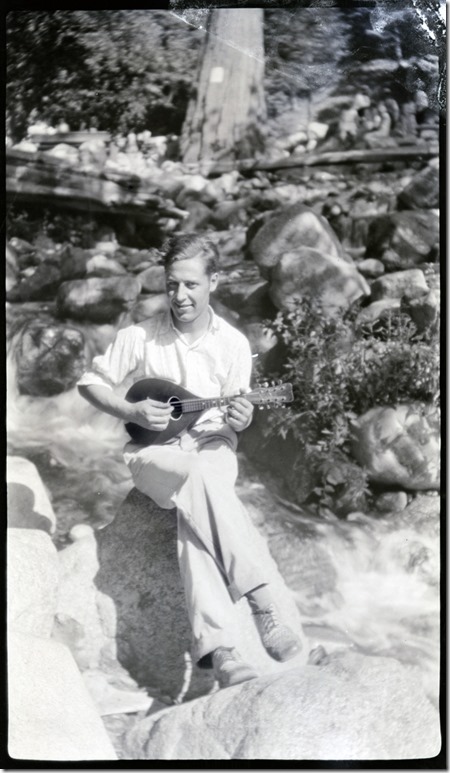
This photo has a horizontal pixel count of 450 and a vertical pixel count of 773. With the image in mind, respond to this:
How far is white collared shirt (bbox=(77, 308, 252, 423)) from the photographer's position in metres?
3.89

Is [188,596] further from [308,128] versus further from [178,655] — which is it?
[308,128]

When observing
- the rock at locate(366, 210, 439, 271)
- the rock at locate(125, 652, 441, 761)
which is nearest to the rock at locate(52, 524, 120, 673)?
the rock at locate(125, 652, 441, 761)

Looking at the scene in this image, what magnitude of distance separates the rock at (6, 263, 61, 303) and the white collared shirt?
34 cm

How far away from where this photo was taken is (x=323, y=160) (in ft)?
13.2

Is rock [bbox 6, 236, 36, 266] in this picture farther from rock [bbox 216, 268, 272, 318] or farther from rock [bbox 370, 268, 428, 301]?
rock [bbox 370, 268, 428, 301]

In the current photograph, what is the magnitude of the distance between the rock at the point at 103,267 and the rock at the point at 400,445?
1109mm

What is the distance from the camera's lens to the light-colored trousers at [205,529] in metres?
3.72

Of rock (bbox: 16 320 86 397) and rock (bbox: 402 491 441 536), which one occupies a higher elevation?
rock (bbox: 16 320 86 397)

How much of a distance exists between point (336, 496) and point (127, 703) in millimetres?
1109

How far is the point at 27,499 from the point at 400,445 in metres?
1.47

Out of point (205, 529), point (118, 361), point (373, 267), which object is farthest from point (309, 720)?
point (373, 267)

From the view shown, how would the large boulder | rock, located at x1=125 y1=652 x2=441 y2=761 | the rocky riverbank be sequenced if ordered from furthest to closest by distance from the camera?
the large boulder → the rocky riverbank → rock, located at x1=125 y1=652 x2=441 y2=761

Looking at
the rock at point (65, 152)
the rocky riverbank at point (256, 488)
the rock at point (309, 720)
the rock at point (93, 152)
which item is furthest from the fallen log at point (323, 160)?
the rock at point (309, 720)

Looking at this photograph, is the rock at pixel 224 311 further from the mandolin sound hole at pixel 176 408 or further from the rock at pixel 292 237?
the mandolin sound hole at pixel 176 408
